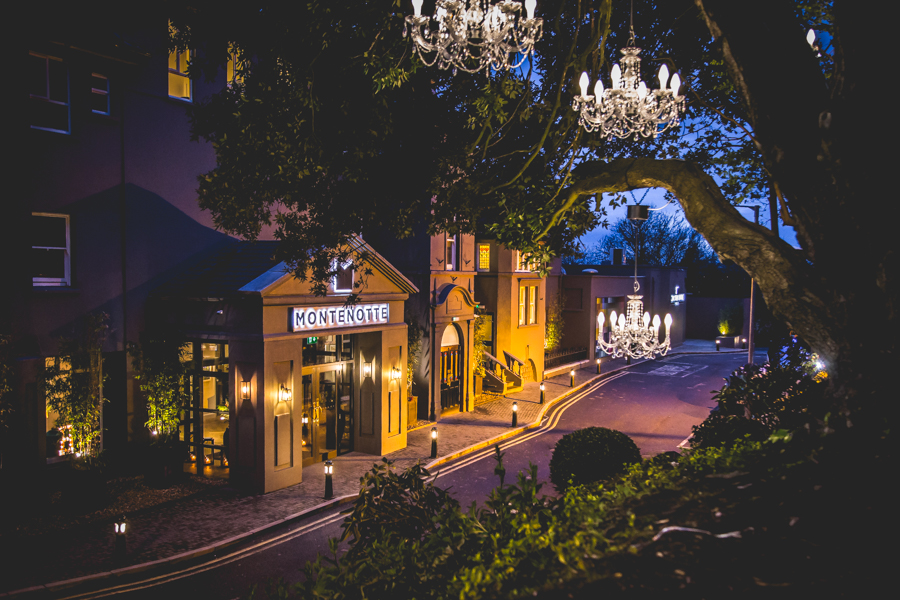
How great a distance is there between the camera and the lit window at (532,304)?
26.9 m

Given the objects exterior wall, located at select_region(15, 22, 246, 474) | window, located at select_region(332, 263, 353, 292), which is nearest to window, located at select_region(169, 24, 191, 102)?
exterior wall, located at select_region(15, 22, 246, 474)

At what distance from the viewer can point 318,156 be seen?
24.5 feet

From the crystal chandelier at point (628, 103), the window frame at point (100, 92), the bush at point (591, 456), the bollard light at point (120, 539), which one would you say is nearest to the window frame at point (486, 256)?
the bush at point (591, 456)

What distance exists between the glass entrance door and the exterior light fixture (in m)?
1.37

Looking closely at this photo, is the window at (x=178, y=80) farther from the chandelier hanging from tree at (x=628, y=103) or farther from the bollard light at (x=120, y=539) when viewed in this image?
the chandelier hanging from tree at (x=628, y=103)

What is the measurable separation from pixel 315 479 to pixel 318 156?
29.0ft

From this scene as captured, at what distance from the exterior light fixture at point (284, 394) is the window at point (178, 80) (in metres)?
8.20

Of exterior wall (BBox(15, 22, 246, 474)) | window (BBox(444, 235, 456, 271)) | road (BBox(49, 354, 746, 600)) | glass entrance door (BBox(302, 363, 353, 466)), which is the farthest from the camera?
window (BBox(444, 235, 456, 271))

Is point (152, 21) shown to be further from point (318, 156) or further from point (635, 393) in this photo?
point (635, 393)

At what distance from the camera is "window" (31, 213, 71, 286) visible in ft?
38.5

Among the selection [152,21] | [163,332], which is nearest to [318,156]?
[163,332]

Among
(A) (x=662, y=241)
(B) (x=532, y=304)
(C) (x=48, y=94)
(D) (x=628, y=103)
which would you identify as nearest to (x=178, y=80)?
(C) (x=48, y=94)

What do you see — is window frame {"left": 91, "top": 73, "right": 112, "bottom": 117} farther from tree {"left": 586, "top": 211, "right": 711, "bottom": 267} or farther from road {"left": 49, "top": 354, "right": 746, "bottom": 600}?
tree {"left": 586, "top": 211, "right": 711, "bottom": 267}

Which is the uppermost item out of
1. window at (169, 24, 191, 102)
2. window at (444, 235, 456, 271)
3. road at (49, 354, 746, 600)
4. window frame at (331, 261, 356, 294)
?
window at (169, 24, 191, 102)
